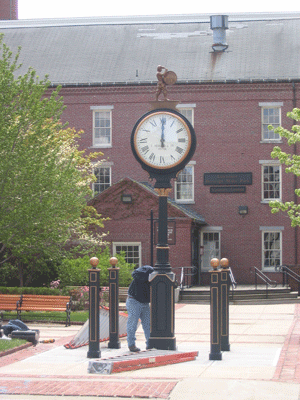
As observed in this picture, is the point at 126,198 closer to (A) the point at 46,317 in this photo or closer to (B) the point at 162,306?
(A) the point at 46,317

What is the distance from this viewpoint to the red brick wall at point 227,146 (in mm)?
32438

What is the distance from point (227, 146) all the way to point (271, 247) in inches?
199

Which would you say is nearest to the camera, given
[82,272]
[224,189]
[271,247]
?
[82,272]

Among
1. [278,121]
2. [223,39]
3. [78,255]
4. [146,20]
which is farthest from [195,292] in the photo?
[146,20]

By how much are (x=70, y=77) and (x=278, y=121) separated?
1021 cm

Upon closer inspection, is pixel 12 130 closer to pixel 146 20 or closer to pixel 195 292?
pixel 195 292

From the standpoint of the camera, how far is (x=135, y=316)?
12.7 meters

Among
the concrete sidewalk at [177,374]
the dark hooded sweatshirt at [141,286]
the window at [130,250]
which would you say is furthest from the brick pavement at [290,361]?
the window at [130,250]

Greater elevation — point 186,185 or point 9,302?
point 186,185

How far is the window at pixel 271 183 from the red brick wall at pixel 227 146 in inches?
10.5

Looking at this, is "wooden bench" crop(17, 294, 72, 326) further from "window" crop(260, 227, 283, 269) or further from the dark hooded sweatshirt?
"window" crop(260, 227, 283, 269)

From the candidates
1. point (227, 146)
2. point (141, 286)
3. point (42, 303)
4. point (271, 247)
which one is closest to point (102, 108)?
point (227, 146)

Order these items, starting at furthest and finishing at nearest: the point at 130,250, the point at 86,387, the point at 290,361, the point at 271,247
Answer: the point at 271,247
the point at 130,250
the point at 290,361
the point at 86,387

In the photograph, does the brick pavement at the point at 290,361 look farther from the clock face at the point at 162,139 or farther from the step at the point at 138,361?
the clock face at the point at 162,139
